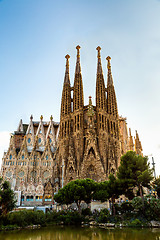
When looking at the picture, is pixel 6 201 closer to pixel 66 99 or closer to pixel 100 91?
pixel 66 99

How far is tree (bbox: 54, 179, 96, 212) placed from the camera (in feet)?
96.4

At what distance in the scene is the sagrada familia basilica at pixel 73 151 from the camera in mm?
47625

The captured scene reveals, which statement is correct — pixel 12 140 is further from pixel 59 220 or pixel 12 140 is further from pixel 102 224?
pixel 102 224

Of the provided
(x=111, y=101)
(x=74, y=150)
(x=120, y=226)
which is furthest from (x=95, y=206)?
(x=111, y=101)

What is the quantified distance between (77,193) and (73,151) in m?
20.6

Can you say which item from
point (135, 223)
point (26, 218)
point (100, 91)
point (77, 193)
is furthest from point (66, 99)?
point (135, 223)

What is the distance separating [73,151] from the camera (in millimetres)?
49688

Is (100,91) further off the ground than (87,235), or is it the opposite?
(100,91)

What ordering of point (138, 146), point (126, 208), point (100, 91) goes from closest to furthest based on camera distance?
point (126, 208) → point (100, 91) → point (138, 146)

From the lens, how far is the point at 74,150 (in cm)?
5025

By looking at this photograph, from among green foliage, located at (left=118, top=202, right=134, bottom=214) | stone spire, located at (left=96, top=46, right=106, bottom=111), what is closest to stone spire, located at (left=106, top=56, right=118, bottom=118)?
stone spire, located at (left=96, top=46, right=106, bottom=111)

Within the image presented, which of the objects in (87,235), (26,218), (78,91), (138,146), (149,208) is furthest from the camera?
(138,146)

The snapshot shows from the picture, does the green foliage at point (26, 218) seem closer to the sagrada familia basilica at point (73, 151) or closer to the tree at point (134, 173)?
the tree at point (134, 173)

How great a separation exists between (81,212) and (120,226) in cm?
812
